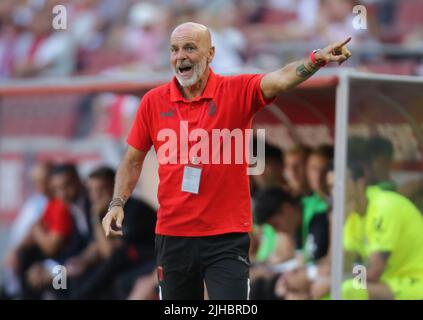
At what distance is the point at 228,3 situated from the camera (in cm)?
1409

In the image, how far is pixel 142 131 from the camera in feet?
20.1

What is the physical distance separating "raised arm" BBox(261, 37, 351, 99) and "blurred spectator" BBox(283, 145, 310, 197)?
3352 millimetres

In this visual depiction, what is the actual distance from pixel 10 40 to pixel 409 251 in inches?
343

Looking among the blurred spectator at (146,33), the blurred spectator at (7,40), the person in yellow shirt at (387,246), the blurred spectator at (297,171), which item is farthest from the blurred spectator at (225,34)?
the person in yellow shirt at (387,246)

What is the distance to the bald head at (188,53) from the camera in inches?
231

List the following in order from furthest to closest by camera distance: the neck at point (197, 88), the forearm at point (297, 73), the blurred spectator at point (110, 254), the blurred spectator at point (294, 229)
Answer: the blurred spectator at point (110, 254), the blurred spectator at point (294, 229), the neck at point (197, 88), the forearm at point (297, 73)

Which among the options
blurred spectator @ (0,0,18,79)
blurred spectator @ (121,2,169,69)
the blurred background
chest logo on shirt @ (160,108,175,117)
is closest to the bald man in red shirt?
chest logo on shirt @ (160,108,175,117)

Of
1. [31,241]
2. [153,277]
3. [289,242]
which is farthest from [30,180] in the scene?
[289,242]

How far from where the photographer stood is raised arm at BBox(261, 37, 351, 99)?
17.9 ft

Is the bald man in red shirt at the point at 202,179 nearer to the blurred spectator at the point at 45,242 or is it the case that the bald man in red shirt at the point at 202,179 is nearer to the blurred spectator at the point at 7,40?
the blurred spectator at the point at 45,242

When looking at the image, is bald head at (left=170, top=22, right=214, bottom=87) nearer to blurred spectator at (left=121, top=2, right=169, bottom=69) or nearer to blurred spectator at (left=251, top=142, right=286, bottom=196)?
blurred spectator at (left=251, top=142, right=286, bottom=196)

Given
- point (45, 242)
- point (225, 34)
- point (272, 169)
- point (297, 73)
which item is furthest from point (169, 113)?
point (225, 34)

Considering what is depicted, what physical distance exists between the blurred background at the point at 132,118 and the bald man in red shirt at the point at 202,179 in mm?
2267

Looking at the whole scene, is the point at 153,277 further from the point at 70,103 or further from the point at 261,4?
the point at 261,4
